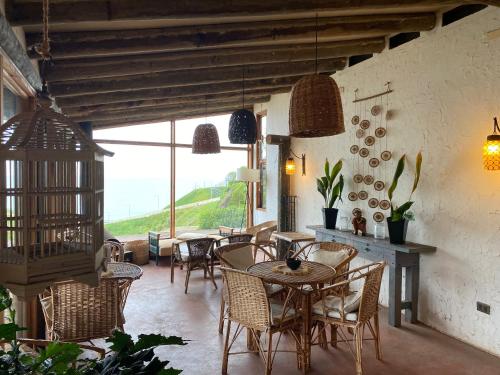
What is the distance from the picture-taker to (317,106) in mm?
2516

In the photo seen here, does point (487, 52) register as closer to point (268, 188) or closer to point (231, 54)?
point (231, 54)

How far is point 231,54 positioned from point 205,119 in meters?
4.06

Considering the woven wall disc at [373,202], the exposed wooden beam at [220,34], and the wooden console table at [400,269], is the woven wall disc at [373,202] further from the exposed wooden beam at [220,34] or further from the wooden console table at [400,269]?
the exposed wooden beam at [220,34]

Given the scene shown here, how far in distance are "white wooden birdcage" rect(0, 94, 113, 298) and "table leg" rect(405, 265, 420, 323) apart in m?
3.58

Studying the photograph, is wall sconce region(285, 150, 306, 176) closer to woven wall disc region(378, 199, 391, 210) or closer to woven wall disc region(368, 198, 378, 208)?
woven wall disc region(368, 198, 378, 208)

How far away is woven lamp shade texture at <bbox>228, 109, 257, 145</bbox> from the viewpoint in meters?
4.41

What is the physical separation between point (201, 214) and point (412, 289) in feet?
16.9

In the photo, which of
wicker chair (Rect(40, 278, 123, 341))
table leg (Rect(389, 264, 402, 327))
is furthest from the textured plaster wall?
wicker chair (Rect(40, 278, 123, 341))

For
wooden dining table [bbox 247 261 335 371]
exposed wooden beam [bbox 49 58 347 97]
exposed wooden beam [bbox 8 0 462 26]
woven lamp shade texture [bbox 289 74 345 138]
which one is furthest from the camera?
exposed wooden beam [bbox 49 58 347 97]

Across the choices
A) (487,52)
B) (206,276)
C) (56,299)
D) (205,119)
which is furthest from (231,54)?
(205,119)

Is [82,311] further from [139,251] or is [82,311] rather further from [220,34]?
[139,251]

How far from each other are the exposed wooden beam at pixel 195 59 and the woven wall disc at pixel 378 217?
1.98 m

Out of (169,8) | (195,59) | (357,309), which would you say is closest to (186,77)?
(195,59)

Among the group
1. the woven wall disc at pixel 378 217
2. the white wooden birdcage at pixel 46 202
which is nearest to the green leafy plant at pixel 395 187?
the woven wall disc at pixel 378 217
